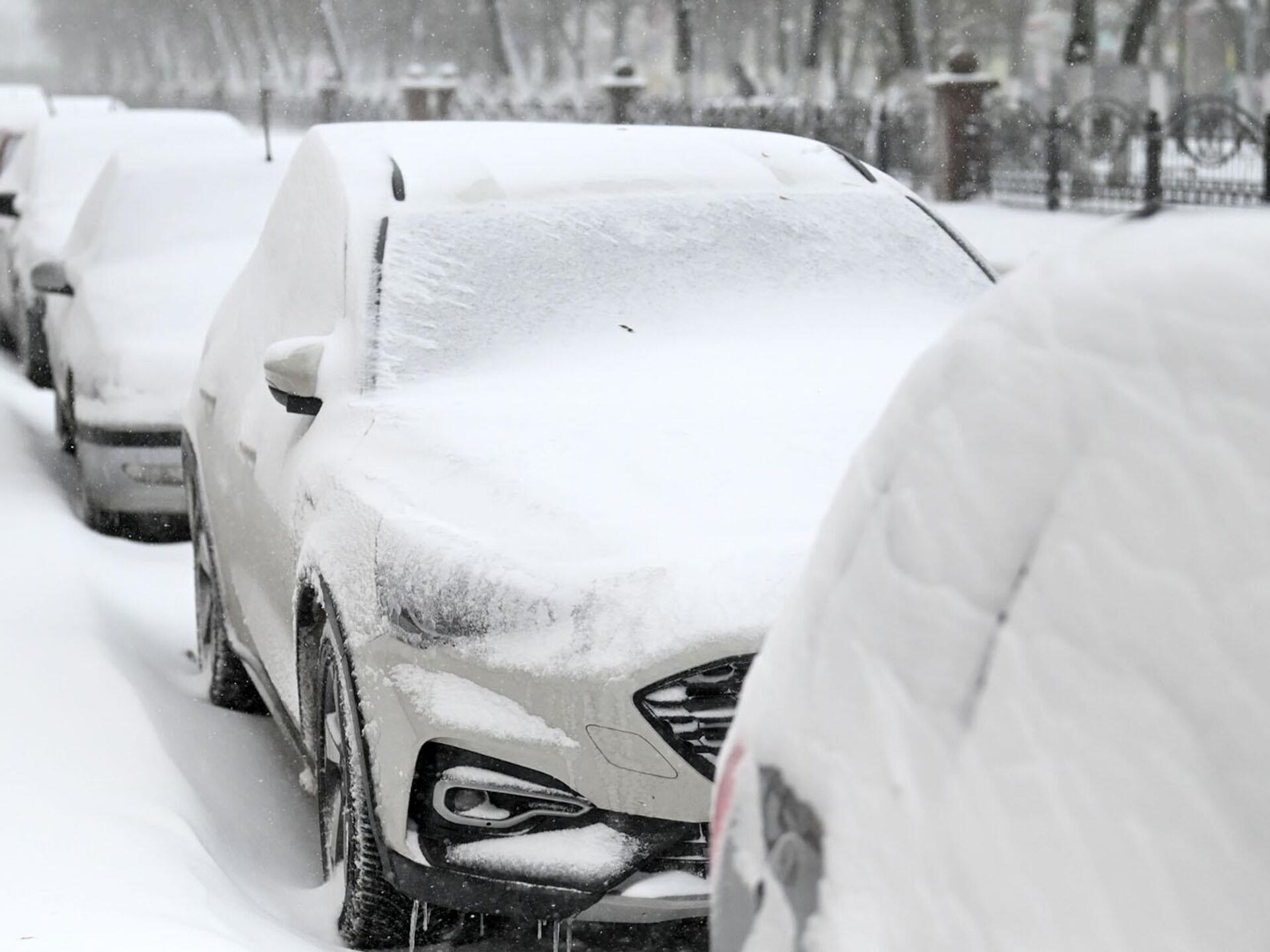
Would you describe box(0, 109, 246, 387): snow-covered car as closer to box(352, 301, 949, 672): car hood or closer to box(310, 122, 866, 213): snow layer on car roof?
box(310, 122, 866, 213): snow layer on car roof

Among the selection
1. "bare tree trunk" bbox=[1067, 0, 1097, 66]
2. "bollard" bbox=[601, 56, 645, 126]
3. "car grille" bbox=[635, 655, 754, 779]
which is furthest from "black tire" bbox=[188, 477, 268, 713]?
"bollard" bbox=[601, 56, 645, 126]

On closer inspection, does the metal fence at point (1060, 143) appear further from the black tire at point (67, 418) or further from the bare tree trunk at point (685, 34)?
the black tire at point (67, 418)

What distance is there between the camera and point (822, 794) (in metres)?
1.57

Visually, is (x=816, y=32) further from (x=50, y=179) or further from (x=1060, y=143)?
(x=50, y=179)

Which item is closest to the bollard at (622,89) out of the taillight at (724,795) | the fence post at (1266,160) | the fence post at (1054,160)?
the fence post at (1054,160)

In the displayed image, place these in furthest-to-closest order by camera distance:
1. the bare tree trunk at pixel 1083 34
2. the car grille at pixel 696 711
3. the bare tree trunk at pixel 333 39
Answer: the bare tree trunk at pixel 333 39, the bare tree trunk at pixel 1083 34, the car grille at pixel 696 711

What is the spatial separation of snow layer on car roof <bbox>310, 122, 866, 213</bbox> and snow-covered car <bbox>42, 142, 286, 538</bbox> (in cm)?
265

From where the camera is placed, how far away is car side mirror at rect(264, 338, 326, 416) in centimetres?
398

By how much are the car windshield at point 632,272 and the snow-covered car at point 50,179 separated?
7.29 m

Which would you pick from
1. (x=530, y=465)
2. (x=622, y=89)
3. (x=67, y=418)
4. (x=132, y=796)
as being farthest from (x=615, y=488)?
(x=622, y=89)

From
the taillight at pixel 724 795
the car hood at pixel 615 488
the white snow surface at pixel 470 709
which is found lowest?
the white snow surface at pixel 470 709

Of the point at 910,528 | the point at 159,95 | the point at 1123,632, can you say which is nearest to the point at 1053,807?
the point at 1123,632

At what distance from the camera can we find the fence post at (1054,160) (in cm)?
2158

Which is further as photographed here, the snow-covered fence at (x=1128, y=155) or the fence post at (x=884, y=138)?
the fence post at (x=884, y=138)
